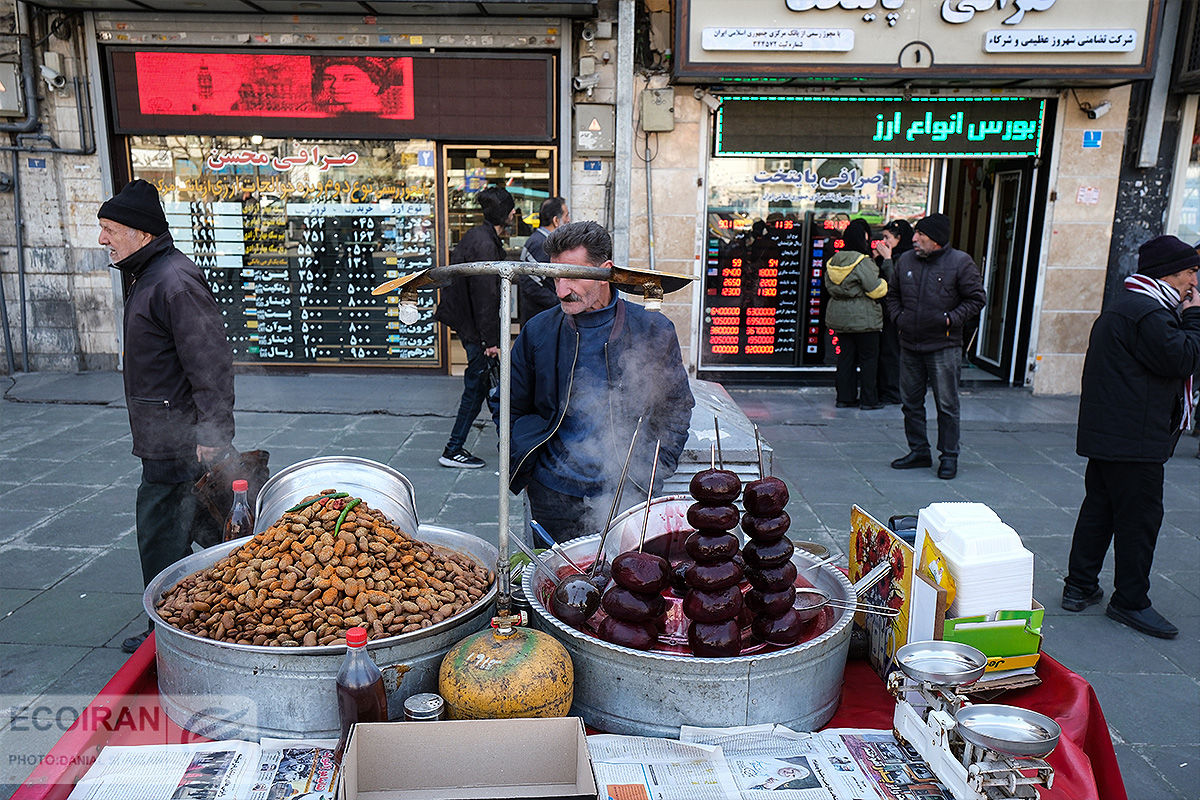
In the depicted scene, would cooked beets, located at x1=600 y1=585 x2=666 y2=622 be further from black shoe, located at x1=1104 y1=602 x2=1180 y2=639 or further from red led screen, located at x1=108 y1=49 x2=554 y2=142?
red led screen, located at x1=108 y1=49 x2=554 y2=142

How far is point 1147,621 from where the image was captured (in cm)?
444

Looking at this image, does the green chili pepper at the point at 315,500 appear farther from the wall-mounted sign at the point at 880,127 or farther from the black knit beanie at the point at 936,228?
the wall-mounted sign at the point at 880,127

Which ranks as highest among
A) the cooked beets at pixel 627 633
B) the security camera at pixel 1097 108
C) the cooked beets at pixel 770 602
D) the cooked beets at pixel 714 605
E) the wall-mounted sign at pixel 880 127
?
the security camera at pixel 1097 108

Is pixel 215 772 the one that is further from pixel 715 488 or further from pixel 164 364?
pixel 164 364

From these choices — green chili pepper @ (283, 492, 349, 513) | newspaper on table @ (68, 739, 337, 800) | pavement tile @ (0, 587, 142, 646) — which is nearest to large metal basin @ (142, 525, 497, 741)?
newspaper on table @ (68, 739, 337, 800)

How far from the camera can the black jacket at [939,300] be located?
6844 mm

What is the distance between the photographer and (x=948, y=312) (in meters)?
6.85

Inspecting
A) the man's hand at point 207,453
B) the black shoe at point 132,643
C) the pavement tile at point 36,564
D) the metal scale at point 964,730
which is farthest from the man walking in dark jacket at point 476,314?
the metal scale at point 964,730

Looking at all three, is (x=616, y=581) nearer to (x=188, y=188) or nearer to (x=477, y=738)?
Result: (x=477, y=738)

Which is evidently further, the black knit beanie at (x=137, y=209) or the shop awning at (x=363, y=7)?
the shop awning at (x=363, y=7)

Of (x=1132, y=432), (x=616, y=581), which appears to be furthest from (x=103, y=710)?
(x=1132, y=432)

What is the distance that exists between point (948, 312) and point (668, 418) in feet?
14.2

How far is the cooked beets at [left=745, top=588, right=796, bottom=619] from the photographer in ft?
7.20

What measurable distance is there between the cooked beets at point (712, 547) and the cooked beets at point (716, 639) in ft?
0.54
